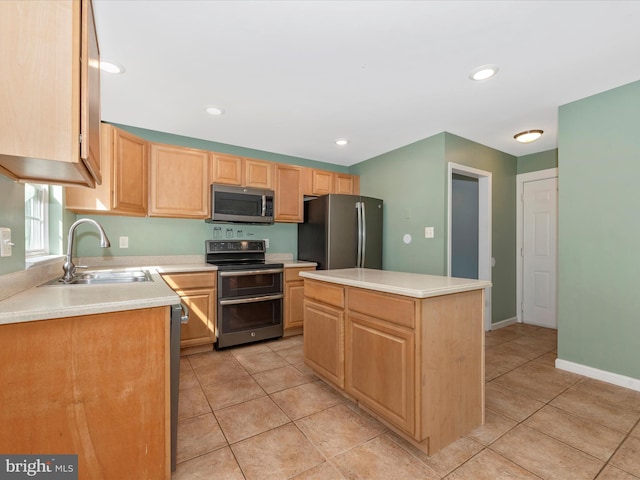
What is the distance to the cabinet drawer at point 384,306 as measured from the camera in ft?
5.25

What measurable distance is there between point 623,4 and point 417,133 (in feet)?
6.05

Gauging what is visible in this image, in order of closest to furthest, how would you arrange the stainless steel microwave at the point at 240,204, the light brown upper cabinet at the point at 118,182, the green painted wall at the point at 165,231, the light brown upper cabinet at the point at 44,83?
the light brown upper cabinet at the point at 44,83 < the light brown upper cabinet at the point at 118,182 < the green painted wall at the point at 165,231 < the stainless steel microwave at the point at 240,204

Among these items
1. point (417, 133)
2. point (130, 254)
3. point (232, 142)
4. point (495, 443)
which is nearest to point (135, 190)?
point (130, 254)

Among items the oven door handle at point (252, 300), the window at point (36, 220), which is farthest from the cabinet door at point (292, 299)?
the window at point (36, 220)

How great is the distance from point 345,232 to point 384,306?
6.74 feet

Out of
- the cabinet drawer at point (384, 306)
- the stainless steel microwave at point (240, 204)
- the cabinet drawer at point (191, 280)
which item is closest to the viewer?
the cabinet drawer at point (384, 306)

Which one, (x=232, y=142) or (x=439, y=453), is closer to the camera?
(x=439, y=453)

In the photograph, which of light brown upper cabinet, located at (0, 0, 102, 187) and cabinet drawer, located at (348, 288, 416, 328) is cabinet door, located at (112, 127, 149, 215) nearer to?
light brown upper cabinet, located at (0, 0, 102, 187)

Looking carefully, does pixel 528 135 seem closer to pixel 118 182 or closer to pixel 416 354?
pixel 416 354

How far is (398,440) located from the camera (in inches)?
67.7

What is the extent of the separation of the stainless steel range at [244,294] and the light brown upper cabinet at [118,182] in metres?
0.93

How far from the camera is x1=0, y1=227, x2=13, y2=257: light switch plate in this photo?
4.28 ft

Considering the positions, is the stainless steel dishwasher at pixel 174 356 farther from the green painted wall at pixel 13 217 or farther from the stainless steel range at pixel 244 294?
the stainless steel range at pixel 244 294

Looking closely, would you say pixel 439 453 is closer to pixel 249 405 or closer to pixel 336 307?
Result: pixel 336 307
